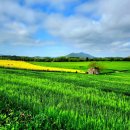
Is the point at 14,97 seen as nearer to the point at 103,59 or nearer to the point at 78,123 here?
the point at 78,123

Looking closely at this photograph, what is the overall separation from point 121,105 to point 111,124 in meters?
Result: 5.01

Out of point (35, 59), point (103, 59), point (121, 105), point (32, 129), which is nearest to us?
point (32, 129)

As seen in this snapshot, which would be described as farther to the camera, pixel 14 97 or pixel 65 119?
pixel 14 97

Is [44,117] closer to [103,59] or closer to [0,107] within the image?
[0,107]

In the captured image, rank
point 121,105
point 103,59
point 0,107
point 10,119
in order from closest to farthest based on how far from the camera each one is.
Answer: point 10,119, point 0,107, point 121,105, point 103,59

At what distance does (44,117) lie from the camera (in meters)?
7.73

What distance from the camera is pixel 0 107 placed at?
30.6ft

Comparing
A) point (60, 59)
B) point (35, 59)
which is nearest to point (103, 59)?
point (60, 59)

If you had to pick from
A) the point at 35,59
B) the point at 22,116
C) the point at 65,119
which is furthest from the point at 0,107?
the point at 35,59

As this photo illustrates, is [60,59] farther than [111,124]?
Yes

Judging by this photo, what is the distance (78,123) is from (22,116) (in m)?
1.66

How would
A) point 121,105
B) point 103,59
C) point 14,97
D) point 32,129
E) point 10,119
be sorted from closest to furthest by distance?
point 32,129
point 10,119
point 14,97
point 121,105
point 103,59

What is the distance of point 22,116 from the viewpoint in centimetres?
781

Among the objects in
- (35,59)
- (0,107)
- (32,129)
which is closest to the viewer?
(32,129)
